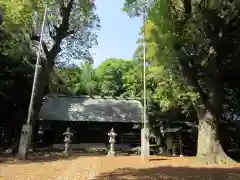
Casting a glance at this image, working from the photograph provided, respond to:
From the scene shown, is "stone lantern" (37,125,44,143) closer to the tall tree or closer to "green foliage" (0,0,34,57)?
"green foliage" (0,0,34,57)

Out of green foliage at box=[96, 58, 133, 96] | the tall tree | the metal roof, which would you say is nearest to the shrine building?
the metal roof

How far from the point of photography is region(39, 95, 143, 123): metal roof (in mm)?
A: 31281

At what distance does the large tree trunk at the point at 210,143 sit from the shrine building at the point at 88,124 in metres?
12.5

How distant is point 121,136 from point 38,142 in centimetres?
808

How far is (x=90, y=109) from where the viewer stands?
33.1 meters

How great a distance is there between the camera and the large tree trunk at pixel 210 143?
17.5 m

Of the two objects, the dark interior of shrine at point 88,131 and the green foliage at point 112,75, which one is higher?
the green foliage at point 112,75

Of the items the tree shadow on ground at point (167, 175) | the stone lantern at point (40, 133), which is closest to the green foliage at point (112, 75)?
the stone lantern at point (40, 133)

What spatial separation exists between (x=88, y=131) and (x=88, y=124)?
72 centimetres

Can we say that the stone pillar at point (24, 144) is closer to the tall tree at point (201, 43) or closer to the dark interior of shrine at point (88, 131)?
the tall tree at point (201, 43)

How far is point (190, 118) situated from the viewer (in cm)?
2830

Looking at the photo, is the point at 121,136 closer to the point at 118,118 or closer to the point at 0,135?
the point at 118,118

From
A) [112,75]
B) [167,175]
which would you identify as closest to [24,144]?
[167,175]

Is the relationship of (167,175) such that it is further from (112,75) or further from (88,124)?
(112,75)
